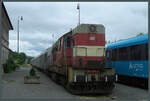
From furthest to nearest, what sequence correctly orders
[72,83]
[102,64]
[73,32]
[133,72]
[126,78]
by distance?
[126,78] < [133,72] < [73,32] < [102,64] < [72,83]

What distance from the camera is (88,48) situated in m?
11.5

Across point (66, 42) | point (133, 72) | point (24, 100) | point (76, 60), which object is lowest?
point (24, 100)

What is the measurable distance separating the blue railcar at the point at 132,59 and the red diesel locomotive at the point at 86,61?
1950 millimetres

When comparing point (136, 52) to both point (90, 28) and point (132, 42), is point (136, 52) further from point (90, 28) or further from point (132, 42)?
point (90, 28)

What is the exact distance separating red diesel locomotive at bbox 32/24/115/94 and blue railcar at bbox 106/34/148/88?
6.40ft

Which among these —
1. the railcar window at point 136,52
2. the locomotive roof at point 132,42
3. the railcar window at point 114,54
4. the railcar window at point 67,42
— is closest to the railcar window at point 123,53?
the locomotive roof at point 132,42

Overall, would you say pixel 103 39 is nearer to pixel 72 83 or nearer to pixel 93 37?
pixel 93 37

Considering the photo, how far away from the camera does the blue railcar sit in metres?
12.9

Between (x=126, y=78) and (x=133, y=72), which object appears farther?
(x=126, y=78)

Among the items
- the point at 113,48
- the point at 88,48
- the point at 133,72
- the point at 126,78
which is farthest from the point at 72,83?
the point at 113,48

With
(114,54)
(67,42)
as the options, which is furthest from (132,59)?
(67,42)

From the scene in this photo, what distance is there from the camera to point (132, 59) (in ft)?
46.3

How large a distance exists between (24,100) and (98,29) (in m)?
5.68

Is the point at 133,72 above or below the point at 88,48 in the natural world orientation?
below
